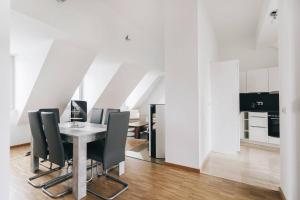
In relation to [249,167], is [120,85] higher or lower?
higher

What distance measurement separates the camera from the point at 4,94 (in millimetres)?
1198

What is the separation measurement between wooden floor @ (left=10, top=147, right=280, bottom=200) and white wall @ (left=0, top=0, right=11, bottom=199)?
112 cm

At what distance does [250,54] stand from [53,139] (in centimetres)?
574

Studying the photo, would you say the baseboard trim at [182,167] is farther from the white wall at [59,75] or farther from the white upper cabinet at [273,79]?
the white upper cabinet at [273,79]

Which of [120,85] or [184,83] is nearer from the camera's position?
[184,83]

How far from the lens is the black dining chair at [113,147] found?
2.10 metres

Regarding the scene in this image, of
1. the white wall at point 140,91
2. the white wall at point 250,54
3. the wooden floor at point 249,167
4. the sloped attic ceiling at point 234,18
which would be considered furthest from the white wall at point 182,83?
the white wall at point 140,91

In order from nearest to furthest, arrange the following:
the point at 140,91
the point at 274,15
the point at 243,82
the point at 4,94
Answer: the point at 4,94 < the point at 274,15 < the point at 243,82 < the point at 140,91

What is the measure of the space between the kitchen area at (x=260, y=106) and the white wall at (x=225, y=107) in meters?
1.04

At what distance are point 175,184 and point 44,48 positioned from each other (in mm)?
3608

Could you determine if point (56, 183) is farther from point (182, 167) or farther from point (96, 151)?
point (182, 167)

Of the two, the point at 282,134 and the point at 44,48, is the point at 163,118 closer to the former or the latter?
the point at 282,134

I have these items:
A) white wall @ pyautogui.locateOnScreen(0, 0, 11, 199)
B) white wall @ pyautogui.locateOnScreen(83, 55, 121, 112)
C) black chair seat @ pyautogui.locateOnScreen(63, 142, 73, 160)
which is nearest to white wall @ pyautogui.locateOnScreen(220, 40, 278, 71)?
white wall @ pyautogui.locateOnScreen(83, 55, 121, 112)

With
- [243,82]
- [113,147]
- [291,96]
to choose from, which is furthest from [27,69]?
[243,82]
